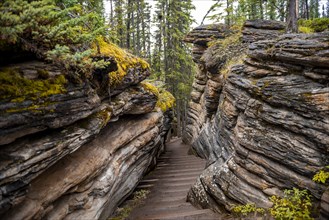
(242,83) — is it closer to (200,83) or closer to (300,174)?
(300,174)

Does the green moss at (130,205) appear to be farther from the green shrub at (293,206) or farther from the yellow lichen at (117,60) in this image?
the green shrub at (293,206)

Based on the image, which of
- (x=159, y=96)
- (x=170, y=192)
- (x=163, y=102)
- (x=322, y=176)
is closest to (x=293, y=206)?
(x=322, y=176)

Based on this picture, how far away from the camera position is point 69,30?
4988mm

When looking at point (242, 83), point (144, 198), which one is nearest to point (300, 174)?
point (242, 83)

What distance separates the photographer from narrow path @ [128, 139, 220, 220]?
823cm

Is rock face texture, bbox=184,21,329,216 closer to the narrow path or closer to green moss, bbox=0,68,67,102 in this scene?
the narrow path

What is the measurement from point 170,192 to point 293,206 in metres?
6.14

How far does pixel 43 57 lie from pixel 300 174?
7954 millimetres

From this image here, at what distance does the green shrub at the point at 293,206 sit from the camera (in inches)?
232

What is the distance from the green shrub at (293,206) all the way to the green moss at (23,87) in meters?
6.78

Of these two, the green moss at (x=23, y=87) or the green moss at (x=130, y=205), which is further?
the green moss at (x=130, y=205)

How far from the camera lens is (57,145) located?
17.6ft

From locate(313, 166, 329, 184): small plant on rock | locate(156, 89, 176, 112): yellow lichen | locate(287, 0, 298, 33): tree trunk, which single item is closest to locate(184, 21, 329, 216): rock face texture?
locate(313, 166, 329, 184): small plant on rock

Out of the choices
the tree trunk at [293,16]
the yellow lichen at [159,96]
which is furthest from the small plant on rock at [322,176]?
the tree trunk at [293,16]
